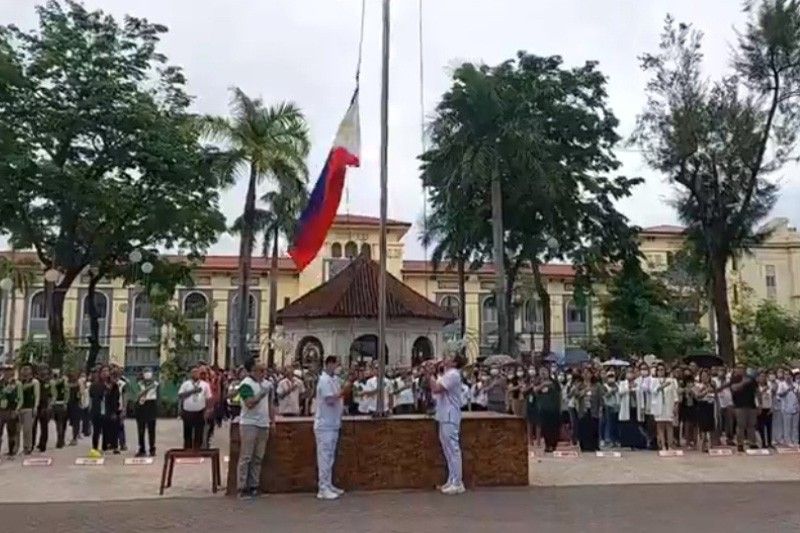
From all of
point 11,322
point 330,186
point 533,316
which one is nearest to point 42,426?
point 330,186

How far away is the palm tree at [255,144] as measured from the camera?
101ft

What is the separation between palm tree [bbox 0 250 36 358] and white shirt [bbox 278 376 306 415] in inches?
1300

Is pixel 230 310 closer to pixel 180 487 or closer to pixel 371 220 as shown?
pixel 371 220

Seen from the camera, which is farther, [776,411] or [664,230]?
[664,230]

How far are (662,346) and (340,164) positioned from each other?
36249 millimetres

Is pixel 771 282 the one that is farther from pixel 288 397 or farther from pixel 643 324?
pixel 288 397

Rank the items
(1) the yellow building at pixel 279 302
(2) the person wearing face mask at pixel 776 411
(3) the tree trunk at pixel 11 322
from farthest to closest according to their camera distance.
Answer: (1) the yellow building at pixel 279 302, (3) the tree trunk at pixel 11 322, (2) the person wearing face mask at pixel 776 411

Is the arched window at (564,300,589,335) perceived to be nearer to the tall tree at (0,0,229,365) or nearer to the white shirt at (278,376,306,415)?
the tall tree at (0,0,229,365)

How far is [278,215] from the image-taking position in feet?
130

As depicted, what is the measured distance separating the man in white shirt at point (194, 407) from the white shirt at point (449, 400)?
210 inches

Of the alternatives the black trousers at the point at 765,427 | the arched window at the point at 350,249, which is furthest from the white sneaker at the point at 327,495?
the arched window at the point at 350,249

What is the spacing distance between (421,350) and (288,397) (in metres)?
15.0

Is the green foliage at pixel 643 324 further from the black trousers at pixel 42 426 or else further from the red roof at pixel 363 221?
the black trousers at pixel 42 426

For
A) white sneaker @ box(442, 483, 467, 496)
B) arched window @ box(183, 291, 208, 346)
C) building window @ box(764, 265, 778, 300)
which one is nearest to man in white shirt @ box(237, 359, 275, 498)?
white sneaker @ box(442, 483, 467, 496)
